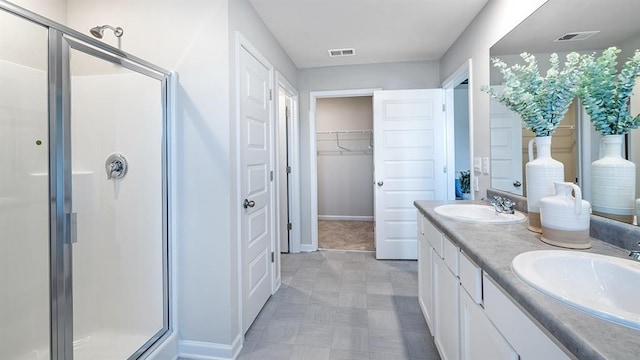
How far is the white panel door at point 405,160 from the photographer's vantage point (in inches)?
125

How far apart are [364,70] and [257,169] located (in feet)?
6.73

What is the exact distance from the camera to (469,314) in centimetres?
111

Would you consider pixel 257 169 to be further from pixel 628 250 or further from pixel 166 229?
pixel 628 250

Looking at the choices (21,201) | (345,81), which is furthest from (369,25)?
(21,201)

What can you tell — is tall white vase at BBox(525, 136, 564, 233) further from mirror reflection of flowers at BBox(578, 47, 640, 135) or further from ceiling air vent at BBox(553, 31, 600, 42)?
ceiling air vent at BBox(553, 31, 600, 42)

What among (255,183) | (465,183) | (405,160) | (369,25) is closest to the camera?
(255,183)

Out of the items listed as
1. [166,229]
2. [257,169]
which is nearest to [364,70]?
[257,169]

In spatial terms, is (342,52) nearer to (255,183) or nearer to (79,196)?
(255,183)

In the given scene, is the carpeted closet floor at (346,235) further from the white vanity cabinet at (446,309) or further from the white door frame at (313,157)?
the white vanity cabinet at (446,309)

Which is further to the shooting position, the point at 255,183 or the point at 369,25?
the point at 369,25

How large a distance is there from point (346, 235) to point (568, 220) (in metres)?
3.54

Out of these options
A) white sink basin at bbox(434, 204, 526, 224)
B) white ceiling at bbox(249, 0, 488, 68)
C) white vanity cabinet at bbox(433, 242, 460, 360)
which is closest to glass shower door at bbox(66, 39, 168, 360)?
white ceiling at bbox(249, 0, 488, 68)

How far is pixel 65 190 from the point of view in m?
1.21

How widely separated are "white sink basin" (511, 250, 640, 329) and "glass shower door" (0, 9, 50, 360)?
6.46ft
